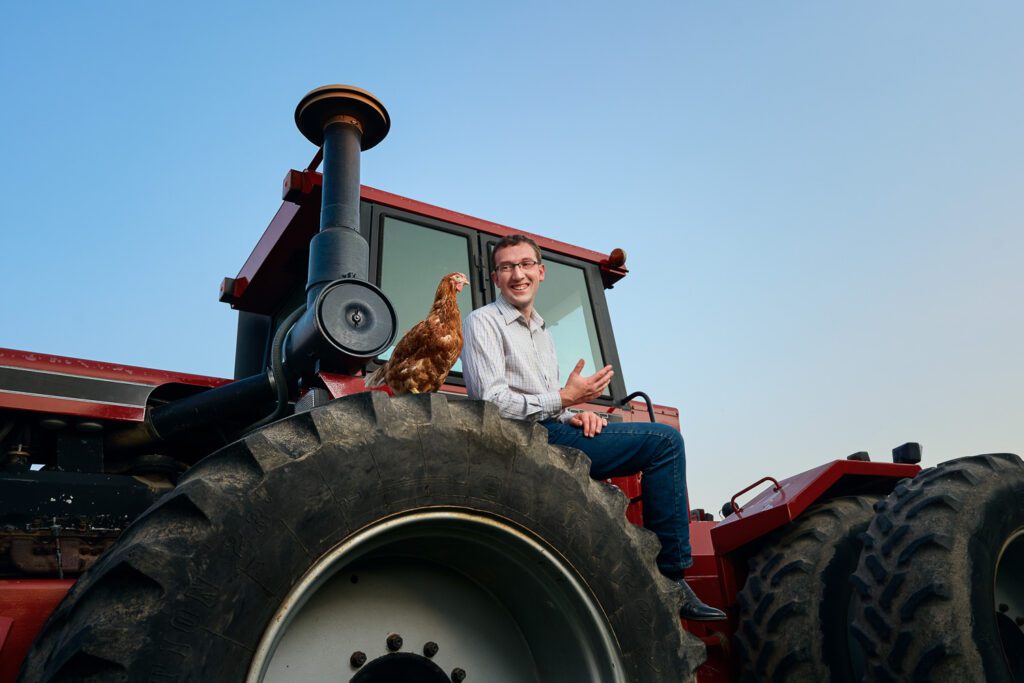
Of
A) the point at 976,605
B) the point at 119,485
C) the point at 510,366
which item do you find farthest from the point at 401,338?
the point at 976,605

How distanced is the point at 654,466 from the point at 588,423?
24 cm

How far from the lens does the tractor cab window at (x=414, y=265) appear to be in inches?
119

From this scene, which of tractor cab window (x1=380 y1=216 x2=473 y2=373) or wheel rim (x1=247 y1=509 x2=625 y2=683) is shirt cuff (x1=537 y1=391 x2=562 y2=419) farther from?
tractor cab window (x1=380 y1=216 x2=473 y2=373)

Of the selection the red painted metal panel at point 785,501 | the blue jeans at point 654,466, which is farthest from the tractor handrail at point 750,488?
the blue jeans at point 654,466

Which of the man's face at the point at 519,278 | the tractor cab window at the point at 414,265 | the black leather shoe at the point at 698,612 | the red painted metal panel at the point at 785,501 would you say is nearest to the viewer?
the black leather shoe at the point at 698,612

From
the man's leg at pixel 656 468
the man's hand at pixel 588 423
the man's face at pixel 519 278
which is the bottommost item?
the man's leg at pixel 656 468

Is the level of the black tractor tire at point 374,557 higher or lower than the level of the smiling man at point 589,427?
lower

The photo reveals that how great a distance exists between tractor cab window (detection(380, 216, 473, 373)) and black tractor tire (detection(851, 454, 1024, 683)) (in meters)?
1.63

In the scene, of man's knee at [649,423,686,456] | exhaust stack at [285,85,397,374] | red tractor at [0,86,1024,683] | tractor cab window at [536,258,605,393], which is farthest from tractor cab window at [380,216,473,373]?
man's knee at [649,423,686,456]

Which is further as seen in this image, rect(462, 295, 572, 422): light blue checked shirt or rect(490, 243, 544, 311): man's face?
rect(490, 243, 544, 311): man's face

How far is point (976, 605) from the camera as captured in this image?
2385 millimetres

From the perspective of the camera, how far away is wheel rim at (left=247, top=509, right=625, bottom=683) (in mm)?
1621

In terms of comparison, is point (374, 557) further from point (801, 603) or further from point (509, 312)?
point (801, 603)

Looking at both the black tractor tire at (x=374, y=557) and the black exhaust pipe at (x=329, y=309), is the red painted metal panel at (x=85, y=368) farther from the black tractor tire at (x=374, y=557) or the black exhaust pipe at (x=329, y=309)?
the black tractor tire at (x=374, y=557)
